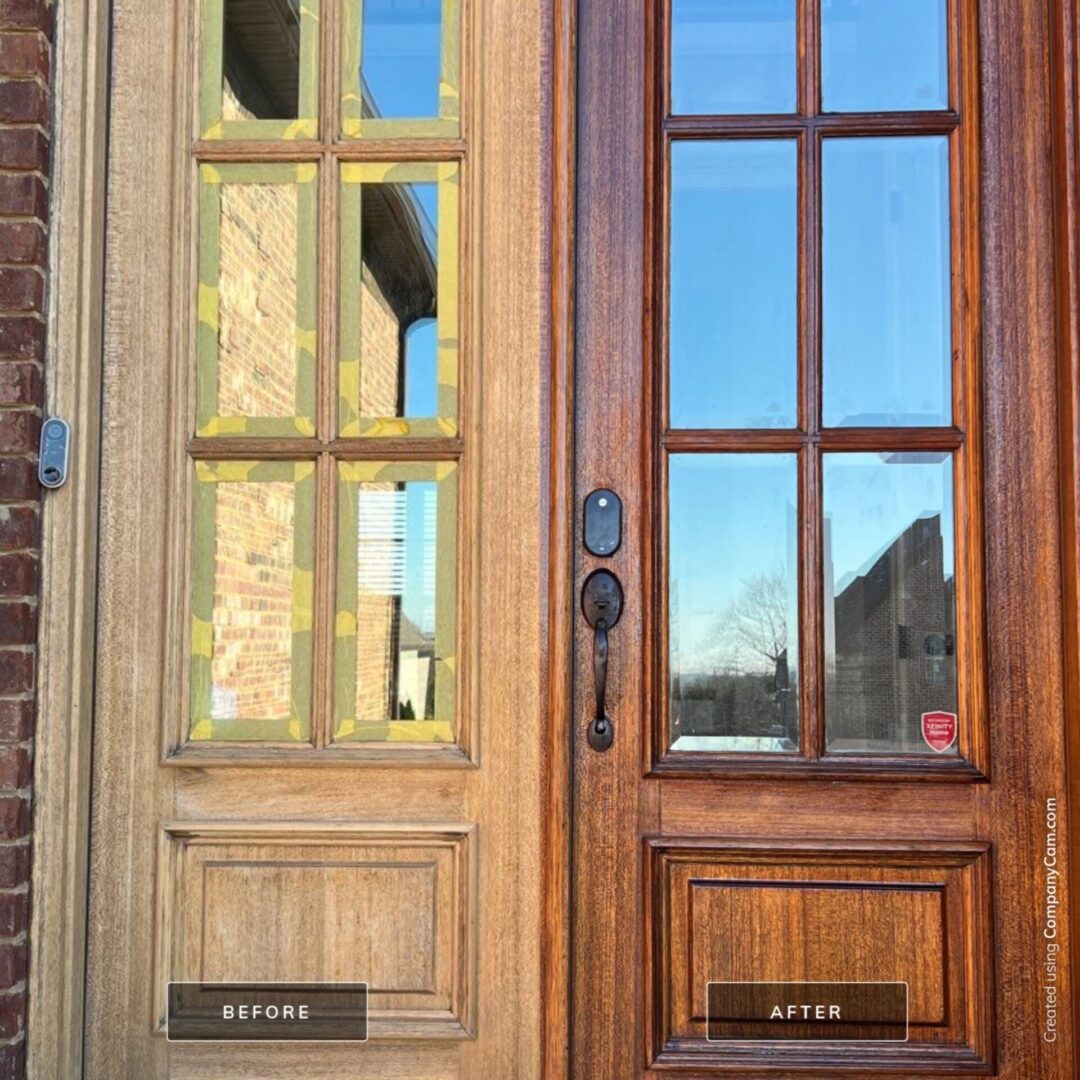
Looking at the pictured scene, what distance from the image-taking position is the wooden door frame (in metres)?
2.11

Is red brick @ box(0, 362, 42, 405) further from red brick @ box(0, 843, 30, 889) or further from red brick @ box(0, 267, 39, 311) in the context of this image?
red brick @ box(0, 843, 30, 889)

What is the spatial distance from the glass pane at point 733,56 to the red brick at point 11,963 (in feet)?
6.38

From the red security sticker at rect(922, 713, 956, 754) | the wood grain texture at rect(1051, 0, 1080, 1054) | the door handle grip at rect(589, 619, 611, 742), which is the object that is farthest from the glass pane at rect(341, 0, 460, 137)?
the red security sticker at rect(922, 713, 956, 754)

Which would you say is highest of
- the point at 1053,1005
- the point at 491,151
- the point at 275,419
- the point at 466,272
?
the point at 491,151

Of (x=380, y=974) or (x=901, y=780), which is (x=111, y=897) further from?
(x=901, y=780)

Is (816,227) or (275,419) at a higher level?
(816,227)

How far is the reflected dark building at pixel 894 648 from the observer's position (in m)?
2.17

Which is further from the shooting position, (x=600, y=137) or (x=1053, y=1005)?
(x=600, y=137)

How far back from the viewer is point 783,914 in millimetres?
2148

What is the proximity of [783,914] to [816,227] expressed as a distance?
1.27 meters

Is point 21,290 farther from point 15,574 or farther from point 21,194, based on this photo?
point 15,574

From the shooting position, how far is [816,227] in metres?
2.23

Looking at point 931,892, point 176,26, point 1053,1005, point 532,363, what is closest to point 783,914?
point 931,892

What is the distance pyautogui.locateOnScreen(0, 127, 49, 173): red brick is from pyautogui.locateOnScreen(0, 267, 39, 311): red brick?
192mm
